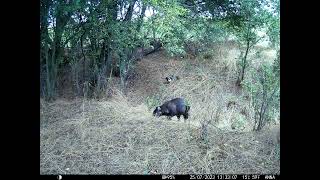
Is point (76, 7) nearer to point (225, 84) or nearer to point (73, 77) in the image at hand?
point (73, 77)

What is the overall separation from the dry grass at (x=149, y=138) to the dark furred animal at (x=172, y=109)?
136 mm

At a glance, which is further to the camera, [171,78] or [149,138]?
[171,78]

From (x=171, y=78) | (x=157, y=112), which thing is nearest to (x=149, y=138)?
(x=157, y=112)

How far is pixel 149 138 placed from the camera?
4.95 meters

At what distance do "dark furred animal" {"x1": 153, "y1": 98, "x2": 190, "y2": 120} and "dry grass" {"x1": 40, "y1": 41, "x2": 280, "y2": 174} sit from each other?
0.45 ft

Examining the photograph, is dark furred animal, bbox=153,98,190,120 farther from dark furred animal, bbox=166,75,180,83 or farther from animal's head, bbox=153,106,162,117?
dark furred animal, bbox=166,75,180,83

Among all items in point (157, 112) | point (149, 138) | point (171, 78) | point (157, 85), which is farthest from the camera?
point (171, 78)

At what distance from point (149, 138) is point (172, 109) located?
1149 mm

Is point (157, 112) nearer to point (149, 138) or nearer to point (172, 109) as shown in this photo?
point (172, 109)

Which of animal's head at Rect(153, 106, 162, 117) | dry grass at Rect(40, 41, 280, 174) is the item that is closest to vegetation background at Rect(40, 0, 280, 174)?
dry grass at Rect(40, 41, 280, 174)
